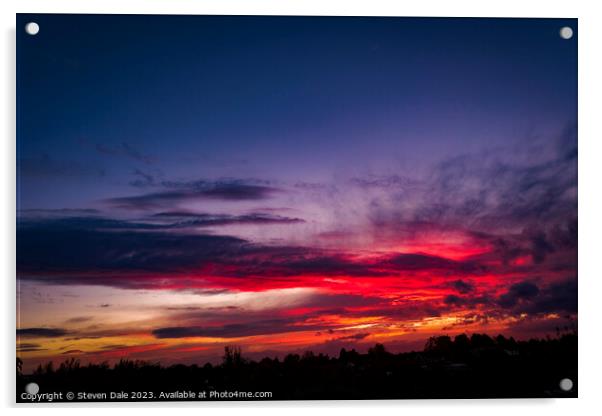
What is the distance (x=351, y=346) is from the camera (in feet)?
15.7

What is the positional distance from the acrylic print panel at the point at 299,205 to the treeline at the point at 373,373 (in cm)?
1

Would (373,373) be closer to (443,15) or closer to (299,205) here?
(299,205)

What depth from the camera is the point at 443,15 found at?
193 inches

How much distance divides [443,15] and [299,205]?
165 centimetres

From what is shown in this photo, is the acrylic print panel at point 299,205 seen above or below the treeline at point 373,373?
above

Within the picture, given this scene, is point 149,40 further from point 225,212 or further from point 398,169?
point 398,169

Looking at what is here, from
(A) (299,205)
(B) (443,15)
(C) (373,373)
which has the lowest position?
(C) (373,373)

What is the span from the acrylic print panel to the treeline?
0.5 inches

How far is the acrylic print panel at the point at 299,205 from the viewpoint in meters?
4.67

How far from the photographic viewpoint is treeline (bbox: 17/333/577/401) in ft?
15.3

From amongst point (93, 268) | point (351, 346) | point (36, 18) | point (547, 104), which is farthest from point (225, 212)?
point (547, 104)

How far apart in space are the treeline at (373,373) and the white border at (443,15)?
7 cm

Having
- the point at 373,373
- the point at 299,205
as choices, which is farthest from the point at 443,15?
the point at 373,373

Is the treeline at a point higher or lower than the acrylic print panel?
lower
